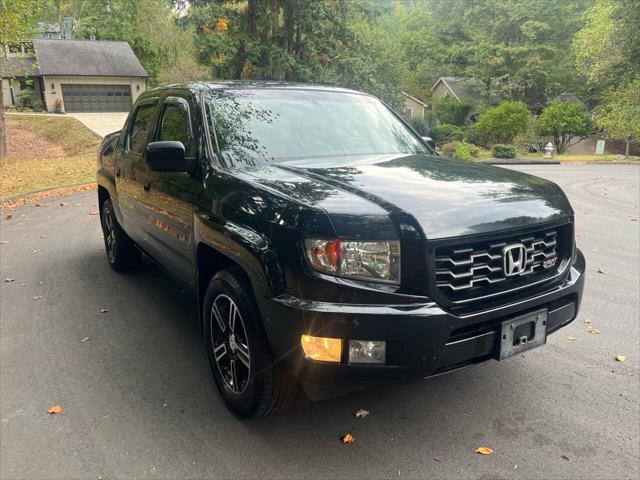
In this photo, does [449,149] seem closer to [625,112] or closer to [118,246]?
[625,112]

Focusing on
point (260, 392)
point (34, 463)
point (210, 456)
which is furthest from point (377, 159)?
point (34, 463)

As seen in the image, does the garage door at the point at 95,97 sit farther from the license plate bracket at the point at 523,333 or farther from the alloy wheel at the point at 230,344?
the license plate bracket at the point at 523,333

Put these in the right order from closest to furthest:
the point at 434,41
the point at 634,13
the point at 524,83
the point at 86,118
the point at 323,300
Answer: the point at 323,300 < the point at 634,13 < the point at 86,118 < the point at 524,83 < the point at 434,41

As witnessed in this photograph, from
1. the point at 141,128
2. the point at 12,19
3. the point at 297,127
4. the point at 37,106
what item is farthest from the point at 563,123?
the point at 37,106

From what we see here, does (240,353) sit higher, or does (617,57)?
(617,57)

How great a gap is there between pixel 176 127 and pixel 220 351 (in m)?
1.81

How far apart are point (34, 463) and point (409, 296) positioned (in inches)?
83.9

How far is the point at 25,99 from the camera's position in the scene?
44.0m

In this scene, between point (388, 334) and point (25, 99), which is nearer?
point (388, 334)

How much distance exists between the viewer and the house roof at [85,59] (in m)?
42.9

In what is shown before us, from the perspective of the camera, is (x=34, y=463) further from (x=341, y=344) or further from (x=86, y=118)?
(x=86, y=118)

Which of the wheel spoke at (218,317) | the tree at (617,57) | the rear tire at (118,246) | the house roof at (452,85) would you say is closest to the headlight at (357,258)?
the wheel spoke at (218,317)

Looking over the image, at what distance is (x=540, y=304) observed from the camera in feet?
9.30

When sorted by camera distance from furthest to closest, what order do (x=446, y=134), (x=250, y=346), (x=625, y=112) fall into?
(x=446, y=134)
(x=625, y=112)
(x=250, y=346)
